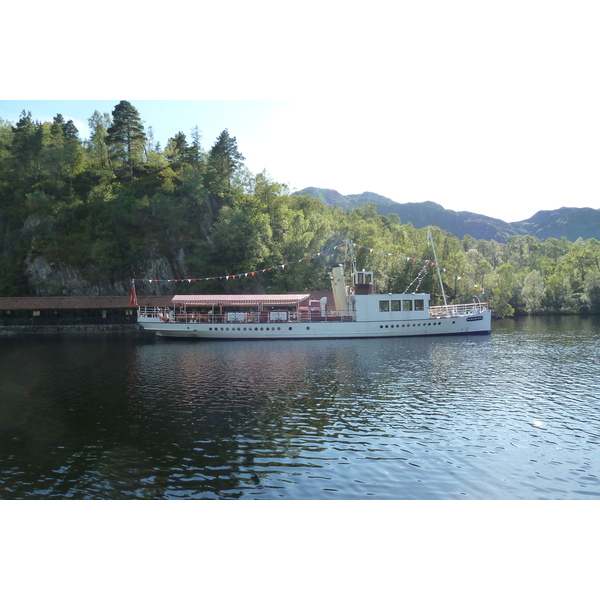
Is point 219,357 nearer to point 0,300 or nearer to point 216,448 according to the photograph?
point 216,448

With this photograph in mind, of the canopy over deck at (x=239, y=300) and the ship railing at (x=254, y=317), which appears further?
the canopy over deck at (x=239, y=300)

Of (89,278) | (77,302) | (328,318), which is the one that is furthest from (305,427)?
(89,278)

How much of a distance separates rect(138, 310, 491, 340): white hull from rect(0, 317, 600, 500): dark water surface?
13.6 meters

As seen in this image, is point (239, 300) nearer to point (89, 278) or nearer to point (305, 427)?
point (89, 278)

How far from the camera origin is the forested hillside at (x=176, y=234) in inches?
2586

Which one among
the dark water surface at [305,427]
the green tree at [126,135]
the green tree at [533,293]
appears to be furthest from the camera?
the green tree at [533,293]

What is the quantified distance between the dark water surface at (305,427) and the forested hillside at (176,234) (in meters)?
32.9

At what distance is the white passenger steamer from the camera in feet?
157

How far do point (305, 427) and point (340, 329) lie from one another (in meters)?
30.2

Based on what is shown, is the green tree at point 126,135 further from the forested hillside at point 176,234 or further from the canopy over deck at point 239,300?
the canopy over deck at point 239,300

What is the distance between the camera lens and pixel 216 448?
16.2 meters

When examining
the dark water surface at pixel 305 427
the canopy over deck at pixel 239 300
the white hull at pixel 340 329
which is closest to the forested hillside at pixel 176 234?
the canopy over deck at pixel 239 300

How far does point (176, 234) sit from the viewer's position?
2788 inches

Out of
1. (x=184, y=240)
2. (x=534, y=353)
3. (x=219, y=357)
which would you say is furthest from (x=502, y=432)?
(x=184, y=240)
